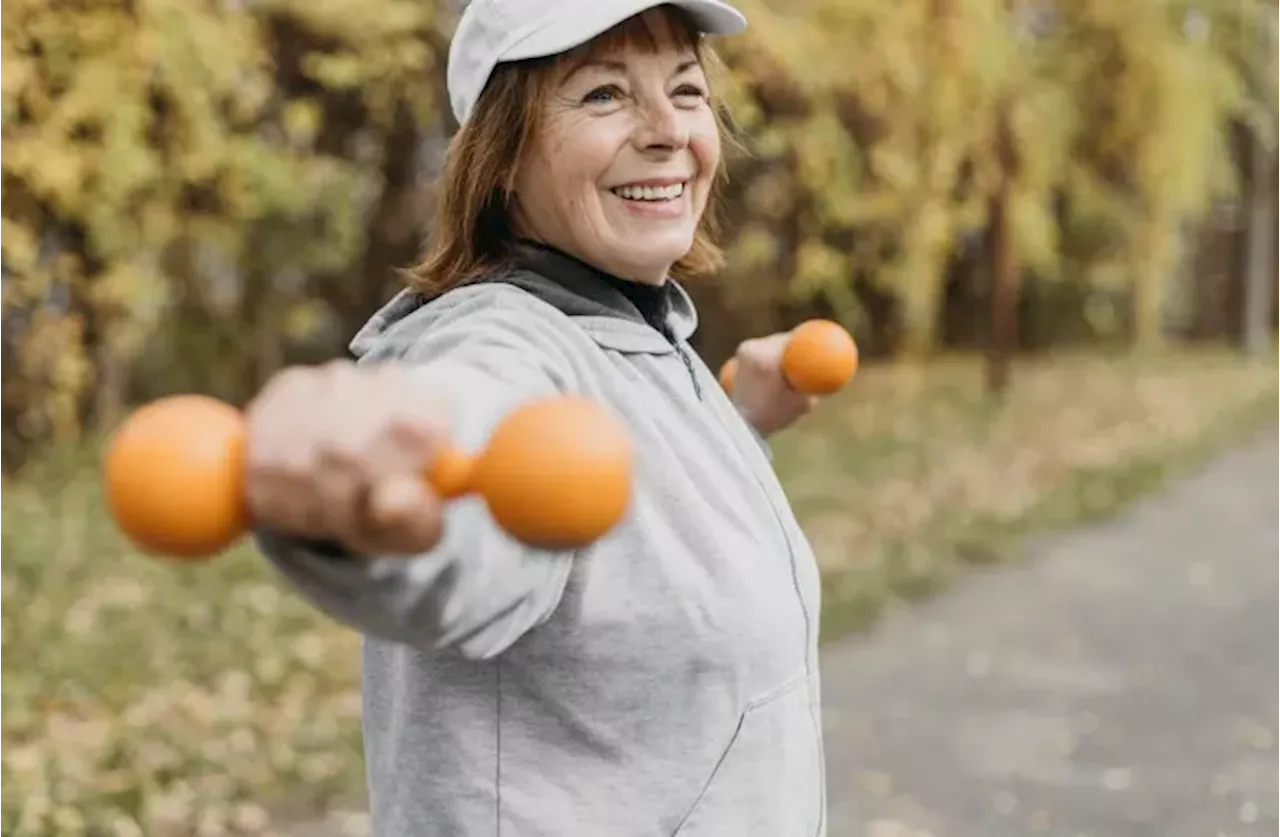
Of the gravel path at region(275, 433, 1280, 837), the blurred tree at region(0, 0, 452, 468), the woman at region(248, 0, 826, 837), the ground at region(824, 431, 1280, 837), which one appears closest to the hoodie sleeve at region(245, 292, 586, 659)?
the woman at region(248, 0, 826, 837)

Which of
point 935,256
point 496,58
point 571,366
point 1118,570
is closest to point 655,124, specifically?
point 496,58

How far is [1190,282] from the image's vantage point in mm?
14109

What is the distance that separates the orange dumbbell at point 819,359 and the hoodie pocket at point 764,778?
0.53 meters

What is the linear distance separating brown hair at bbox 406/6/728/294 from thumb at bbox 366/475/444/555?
0.62 m

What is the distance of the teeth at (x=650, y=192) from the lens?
1.46m

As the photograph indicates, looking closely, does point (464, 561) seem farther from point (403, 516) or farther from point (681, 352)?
point (681, 352)

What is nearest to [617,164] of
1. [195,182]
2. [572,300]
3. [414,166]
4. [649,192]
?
[649,192]

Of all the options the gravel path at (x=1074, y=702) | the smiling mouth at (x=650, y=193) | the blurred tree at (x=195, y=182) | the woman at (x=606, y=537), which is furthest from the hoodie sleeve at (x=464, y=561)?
the blurred tree at (x=195, y=182)

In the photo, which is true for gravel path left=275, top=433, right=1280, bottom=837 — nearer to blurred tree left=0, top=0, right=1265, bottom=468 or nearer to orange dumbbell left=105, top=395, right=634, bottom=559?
blurred tree left=0, top=0, right=1265, bottom=468

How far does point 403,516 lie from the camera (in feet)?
2.80

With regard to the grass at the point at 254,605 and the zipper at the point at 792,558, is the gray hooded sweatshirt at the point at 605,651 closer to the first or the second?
the zipper at the point at 792,558

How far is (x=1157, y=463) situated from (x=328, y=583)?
25.1 feet

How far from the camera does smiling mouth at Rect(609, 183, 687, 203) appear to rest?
1.46m

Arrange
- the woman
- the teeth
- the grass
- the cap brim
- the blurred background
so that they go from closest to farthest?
1. the woman
2. the cap brim
3. the teeth
4. the grass
5. the blurred background
